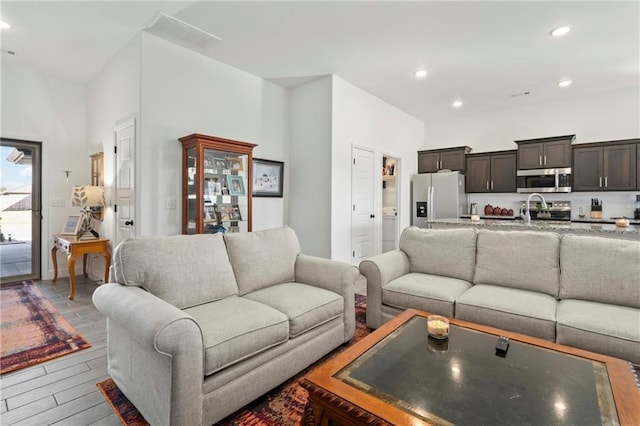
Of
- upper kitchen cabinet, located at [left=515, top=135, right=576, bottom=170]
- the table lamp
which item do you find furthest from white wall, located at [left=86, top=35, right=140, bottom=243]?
upper kitchen cabinet, located at [left=515, top=135, right=576, bottom=170]

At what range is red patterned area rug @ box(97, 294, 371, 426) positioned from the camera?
1634 mm

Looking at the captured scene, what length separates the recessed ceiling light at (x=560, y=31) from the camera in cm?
337

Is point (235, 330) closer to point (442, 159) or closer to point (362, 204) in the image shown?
point (362, 204)

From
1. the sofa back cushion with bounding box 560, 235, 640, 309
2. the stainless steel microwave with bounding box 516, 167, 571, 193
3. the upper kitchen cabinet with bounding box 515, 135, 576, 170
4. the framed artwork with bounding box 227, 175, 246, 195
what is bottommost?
the sofa back cushion with bounding box 560, 235, 640, 309

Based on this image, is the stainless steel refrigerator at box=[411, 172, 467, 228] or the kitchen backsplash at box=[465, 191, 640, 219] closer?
the kitchen backsplash at box=[465, 191, 640, 219]

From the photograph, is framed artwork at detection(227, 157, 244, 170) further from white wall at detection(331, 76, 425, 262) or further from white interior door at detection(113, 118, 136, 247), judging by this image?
white wall at detection(331, 76, 425, 262)

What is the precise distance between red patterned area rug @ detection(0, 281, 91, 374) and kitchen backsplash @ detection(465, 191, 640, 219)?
702 cm

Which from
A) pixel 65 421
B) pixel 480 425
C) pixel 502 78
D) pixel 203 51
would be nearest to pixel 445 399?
pixel 480 425

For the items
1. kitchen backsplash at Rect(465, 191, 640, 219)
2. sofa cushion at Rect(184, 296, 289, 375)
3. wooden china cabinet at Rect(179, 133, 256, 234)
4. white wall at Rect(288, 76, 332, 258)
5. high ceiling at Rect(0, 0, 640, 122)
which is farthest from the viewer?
kitchen backsplash at Rect(465, 191, 640, 219)

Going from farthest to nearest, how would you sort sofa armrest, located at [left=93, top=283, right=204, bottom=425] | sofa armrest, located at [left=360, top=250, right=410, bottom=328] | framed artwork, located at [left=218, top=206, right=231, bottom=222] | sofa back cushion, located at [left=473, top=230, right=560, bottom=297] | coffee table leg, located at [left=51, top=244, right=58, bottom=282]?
coffee table leg, located at [left=51, top=244, right=58, bottom=282] < framed artwork, located at [left=218, top=206, right=231, bottom=222] < sofa armrest, located at [left=360, top=250, right=410, bottom=328] < sofa back cushion, located at [left=473, top=230, right=560, bottom=297] < sofa armrest, located at [left=93, top=283, right=204, bottom=425]

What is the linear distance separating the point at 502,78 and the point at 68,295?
6.75 meters

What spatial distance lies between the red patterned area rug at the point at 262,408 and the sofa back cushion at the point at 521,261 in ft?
6.03

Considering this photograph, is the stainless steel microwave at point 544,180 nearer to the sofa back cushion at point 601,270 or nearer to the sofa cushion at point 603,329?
the sofa back cushion at point 601,270

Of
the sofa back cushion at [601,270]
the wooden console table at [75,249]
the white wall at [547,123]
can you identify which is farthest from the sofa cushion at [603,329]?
the white wall at [547,123]
